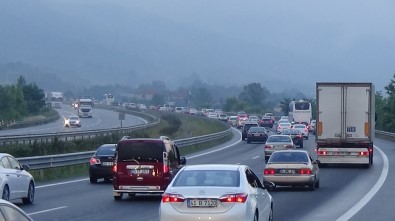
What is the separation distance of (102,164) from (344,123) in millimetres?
14822

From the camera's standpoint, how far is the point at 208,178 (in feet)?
53.3

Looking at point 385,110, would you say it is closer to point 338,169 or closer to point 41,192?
point 338,169

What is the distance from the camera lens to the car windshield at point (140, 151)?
26.0 m

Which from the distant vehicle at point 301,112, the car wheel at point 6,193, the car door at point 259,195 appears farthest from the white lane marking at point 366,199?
the distant vehicle at point 301,112

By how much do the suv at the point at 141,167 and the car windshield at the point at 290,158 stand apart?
5.45 m

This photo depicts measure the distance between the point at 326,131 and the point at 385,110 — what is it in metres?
64.3

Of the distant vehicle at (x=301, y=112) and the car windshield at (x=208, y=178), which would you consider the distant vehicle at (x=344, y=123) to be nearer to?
the car windshield at (x=208, y=178)

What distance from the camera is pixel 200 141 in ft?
208

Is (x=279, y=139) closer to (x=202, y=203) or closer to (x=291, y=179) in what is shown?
(x=291, y=179)

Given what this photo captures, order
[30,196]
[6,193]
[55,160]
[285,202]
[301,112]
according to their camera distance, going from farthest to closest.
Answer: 1. [301,112]
2. [55,160]
3. [285,202]
4. [30,196]
5. [6,193]

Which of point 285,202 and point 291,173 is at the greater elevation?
point 291,173

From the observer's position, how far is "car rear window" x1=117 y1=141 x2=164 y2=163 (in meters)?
26.0

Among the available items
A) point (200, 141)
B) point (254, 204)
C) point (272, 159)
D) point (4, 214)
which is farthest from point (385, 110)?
point (4, 214)

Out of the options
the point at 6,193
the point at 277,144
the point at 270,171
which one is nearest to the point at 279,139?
the point at 277,144
